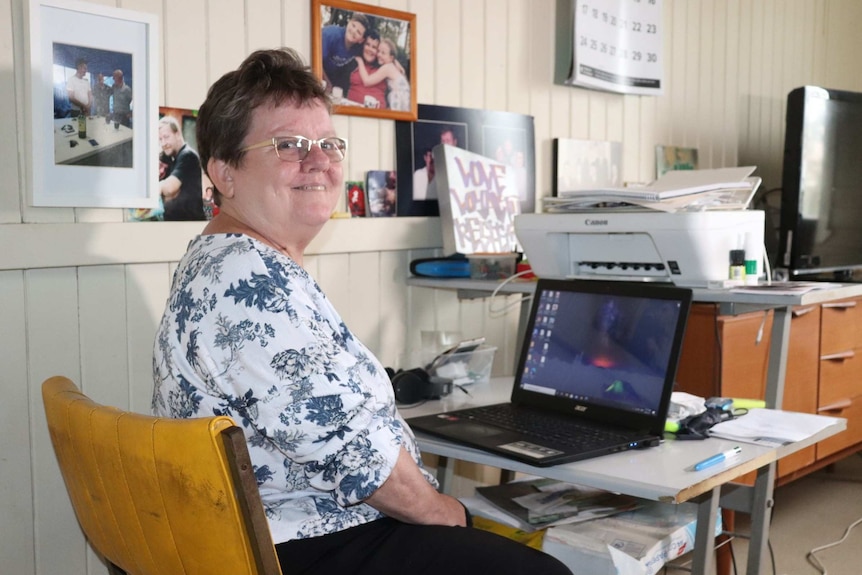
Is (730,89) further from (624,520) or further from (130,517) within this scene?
(130,517)

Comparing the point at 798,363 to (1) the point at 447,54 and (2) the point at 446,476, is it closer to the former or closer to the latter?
(2) the point at 446,476

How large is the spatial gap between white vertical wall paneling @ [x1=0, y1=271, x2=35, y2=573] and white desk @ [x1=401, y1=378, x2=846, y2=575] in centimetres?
76

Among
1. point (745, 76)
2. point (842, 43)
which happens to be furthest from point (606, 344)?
point (842, 43)

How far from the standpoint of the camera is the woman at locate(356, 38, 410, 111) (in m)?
2.40

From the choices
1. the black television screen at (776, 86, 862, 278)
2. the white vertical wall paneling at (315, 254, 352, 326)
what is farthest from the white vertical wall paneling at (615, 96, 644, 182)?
the white vertical wall paneling at (315, 254, 352, 326)

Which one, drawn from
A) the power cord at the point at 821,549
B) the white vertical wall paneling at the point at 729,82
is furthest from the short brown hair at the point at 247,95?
the white vertical wall paneling at the point at 729,82

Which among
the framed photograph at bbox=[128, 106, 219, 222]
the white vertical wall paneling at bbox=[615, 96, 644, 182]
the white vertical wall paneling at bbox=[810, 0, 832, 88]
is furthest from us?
the white vertical wall paneling at bbox=[810, 0, 832, 88]

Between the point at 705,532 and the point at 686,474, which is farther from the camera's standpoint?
the point at 705,532

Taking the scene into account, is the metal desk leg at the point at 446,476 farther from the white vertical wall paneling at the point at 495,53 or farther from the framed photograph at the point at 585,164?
the white vertical wall paneling at the point at 495,53

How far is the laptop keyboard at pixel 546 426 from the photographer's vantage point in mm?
1554

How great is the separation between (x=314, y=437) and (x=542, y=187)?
1822 millimetres

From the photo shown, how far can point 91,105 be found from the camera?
6.11 feet

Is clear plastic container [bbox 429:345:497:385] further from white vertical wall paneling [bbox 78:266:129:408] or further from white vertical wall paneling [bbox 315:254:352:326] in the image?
white vertical wall paneling [bbox 78:266:129:408]

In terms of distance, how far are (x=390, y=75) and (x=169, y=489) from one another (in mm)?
1593
